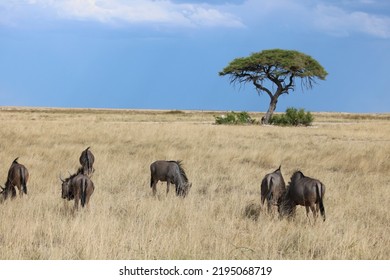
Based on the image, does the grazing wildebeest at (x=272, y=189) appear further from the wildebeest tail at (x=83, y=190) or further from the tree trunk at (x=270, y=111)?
the tree trunk at (x=270, y=111)

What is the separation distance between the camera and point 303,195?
6.84 m

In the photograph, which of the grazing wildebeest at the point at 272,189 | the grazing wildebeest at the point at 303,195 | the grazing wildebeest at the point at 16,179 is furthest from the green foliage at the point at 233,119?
the grazing wildebeest at the point at 303,195

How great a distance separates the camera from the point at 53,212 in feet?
25.5

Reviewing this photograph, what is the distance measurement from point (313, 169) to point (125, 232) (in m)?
9.27

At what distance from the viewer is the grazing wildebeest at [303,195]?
6.76 m

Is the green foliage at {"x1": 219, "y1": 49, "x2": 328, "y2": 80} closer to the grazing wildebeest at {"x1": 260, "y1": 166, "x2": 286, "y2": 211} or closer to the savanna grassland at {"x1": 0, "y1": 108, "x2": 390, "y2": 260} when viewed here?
the savanna grassland at {"x1": 0, "y1": 108, "x2": 390, "y2": 260}

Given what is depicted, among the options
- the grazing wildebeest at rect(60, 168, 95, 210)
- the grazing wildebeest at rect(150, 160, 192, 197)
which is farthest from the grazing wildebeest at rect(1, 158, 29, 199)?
the grazing wildebeest at rect(150, 160, 192, 197)

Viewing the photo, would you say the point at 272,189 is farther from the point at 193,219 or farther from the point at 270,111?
the point at 270,111

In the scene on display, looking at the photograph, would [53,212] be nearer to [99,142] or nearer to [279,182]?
[279,182]

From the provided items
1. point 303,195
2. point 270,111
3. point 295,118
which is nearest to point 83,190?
point 303,195

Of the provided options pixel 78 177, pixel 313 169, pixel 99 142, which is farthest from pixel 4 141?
pixel 78 177

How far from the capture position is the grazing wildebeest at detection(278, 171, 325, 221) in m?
6.76
